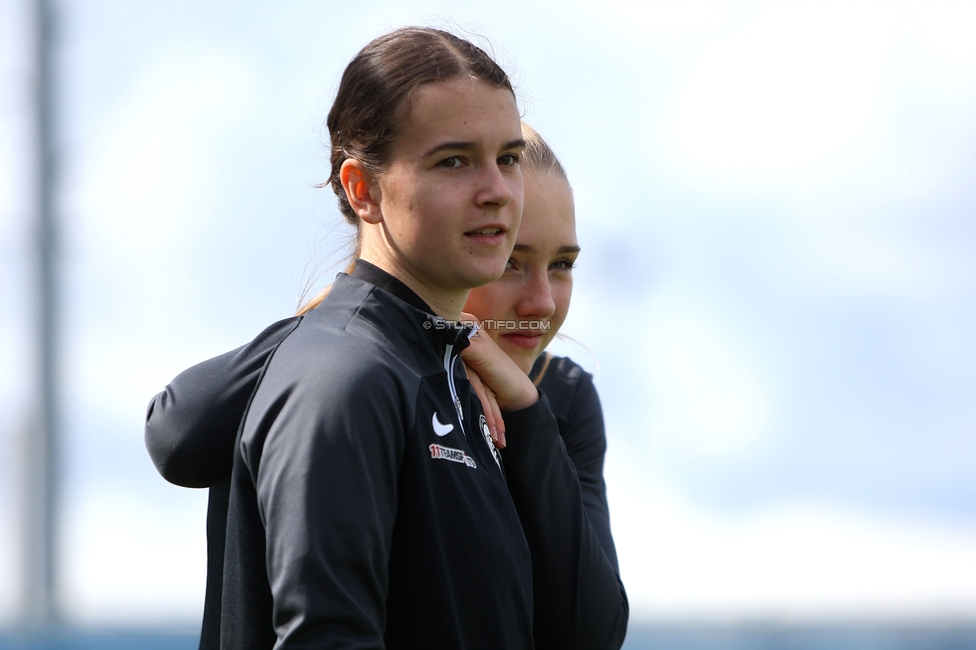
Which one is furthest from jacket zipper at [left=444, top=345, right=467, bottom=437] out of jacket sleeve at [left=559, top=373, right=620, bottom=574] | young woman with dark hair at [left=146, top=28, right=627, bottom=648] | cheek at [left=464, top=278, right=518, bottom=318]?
jacket sleeve at [left=559, top=373, right=620, bottom=574]

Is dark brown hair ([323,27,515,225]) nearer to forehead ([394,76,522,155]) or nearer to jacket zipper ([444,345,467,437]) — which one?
forehead ([394,76,522,155])

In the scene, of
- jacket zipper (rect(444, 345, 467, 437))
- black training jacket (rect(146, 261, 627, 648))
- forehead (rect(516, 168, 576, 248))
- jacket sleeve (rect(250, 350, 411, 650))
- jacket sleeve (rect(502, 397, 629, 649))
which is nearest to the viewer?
jacket sleeve (rect(250, 350, 411, 650))

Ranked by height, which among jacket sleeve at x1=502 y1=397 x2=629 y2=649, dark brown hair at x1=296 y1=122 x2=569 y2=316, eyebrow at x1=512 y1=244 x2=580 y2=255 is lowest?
jacket sleeve at x1=502 y1=397 x2=629 y2=649

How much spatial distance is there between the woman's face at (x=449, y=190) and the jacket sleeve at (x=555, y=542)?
296 mm

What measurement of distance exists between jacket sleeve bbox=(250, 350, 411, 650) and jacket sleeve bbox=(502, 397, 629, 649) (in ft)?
1.26

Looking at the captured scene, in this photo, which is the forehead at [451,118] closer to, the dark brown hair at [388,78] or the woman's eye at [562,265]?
the dark brown hair at [388,78]

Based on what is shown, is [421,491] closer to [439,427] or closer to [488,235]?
[439,427]

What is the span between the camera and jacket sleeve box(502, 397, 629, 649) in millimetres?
1436

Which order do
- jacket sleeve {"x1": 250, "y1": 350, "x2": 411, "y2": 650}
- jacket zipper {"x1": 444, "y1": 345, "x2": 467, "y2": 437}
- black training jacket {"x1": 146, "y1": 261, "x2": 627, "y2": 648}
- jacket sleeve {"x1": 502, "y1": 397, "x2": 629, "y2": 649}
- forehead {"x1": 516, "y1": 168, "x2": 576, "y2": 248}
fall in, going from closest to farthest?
jacket sleeve {"x1": 250, "y1": 350, "x2": 411, "y2": 650}, black training jacket {"x1": 146, "y1": 261, "x2": 627, "y2": 648}, jacket zipper {"x1": 444, "y1": 345, "x2": 467, "y2": 437}, jacket sleeve {"x1": 502, "y1": 397, "x2": 629, "y2": 649}, forehead {"x1": 516, "y1": 168, "x2": 576, "y2": 248}

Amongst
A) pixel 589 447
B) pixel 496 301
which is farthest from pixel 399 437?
pixel 589 447

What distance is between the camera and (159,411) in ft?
4.13

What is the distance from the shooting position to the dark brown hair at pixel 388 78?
1.31 m

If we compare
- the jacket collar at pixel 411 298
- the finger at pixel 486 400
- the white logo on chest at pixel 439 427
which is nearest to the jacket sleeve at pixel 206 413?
the jacket collar at pixel 411 298

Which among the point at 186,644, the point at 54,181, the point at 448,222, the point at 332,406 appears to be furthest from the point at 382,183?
the point at 186,644
